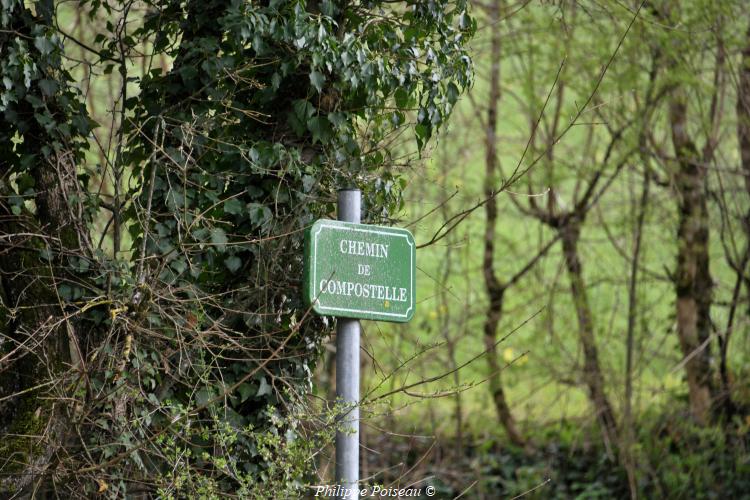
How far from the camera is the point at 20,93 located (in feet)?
17.6

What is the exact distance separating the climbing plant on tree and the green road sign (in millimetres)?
865

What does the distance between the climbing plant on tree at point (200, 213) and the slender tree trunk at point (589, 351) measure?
6267mm

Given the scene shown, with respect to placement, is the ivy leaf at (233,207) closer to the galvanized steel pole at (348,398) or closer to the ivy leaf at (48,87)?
the ivy leaf at (48,87)

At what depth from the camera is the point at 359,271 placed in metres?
4.18

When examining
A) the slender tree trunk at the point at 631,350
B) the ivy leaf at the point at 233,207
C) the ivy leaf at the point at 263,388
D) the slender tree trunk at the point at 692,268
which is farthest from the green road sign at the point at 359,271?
the slender tree trunk at the point at 692,268

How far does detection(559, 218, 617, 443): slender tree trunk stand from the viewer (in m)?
11.5

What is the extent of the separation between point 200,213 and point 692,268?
24.9ft

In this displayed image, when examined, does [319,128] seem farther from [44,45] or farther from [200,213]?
[44,45]

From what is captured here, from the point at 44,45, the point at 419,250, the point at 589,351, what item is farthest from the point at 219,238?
the point at 589,351

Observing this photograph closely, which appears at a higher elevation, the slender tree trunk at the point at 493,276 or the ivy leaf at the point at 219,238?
the slender tree trunk at the point at 493,276

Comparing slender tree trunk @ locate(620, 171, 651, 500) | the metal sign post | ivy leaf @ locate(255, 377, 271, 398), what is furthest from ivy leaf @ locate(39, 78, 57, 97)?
slender tree trunk @ locate(620, 171, 651, 500)

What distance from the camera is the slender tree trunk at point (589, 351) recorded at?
11547mm

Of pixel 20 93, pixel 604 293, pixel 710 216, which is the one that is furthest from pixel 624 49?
pixel 20 93

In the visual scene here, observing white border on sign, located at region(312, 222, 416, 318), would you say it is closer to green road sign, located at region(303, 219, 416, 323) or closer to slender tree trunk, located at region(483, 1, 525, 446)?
green road sign, located at region(303, 219, 416, 323)
